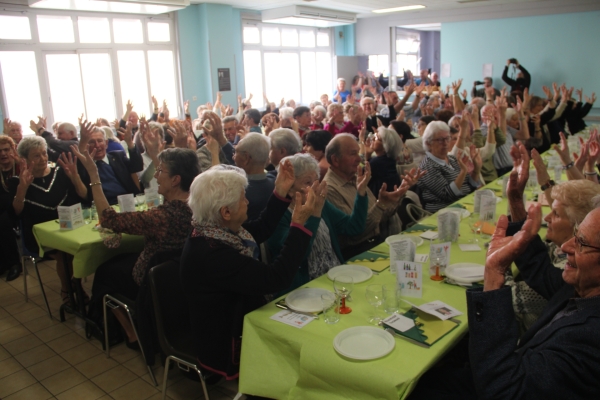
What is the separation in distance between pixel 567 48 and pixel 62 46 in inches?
468

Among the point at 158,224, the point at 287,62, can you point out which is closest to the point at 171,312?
the point at 158,224

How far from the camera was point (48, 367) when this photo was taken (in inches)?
131

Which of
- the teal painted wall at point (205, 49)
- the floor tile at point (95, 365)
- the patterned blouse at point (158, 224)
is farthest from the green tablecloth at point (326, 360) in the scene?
the teal painted wall at point (205, 49)

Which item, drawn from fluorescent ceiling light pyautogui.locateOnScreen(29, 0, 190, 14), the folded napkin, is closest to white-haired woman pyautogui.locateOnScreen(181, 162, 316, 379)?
the folded napkin

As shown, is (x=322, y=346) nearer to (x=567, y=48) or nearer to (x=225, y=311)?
(x=225, y=311)

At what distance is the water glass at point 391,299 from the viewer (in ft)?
6.88

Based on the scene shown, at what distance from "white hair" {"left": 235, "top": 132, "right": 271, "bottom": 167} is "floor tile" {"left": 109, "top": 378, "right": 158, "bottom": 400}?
5.46 feet

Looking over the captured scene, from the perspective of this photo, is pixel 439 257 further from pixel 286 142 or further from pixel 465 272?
pixel 286 142

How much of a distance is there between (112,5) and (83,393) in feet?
25.6

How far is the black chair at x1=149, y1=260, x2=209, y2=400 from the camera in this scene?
2447 millimetres

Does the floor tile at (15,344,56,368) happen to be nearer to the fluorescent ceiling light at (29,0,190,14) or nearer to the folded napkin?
the folded napkin

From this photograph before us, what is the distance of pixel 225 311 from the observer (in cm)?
224

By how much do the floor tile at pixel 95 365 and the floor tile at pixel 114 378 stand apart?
0.16 feet

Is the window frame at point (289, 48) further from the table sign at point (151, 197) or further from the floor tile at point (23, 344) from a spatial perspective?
the floor tile at point (23, 344)
